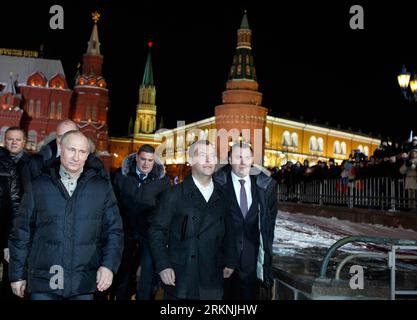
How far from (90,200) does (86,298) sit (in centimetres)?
77

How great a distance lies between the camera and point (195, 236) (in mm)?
3818

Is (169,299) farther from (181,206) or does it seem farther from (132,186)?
(132,186)

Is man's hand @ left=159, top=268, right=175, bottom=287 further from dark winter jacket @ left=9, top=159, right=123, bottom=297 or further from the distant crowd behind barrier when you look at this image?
the distant crowd behind barrier

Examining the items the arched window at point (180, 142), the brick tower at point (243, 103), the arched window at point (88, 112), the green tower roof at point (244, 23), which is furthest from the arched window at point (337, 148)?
the arched window at point (88, 112)

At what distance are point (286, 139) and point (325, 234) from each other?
6351 centimetres

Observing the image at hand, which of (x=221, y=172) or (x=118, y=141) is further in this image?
(x=118, y=141)

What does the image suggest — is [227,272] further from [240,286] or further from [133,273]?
[133,273]

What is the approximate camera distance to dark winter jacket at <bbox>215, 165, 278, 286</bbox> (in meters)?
4.29

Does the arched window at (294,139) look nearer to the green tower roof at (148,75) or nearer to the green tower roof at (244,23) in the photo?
the green tower roof at (244,23)

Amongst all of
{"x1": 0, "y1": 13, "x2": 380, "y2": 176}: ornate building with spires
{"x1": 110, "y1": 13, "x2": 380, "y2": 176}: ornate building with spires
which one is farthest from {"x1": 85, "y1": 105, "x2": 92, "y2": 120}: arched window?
{"x1": 110, "y1": 13, "x2": 380, "y2": 176}: ornate building with spires

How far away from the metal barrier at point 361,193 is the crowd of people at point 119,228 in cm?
737

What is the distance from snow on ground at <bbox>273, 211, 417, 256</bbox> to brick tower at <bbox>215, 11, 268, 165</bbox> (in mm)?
50683

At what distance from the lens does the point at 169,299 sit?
384 cm
